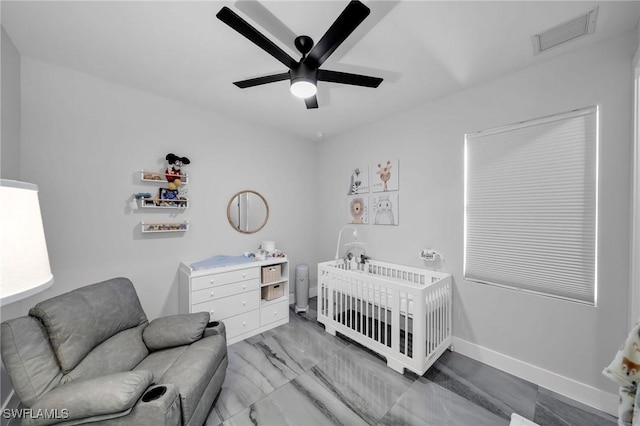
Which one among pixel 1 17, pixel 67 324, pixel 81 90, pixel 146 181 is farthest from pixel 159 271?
pixel 1 17

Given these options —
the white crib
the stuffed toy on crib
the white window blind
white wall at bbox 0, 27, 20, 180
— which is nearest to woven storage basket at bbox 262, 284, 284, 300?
the white crib

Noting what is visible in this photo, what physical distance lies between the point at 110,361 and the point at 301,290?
2.17m

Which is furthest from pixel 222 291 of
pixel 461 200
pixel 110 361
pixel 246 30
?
pixel 461 200

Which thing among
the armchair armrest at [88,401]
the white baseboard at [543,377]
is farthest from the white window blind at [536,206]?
the armchair armrest at [88,401]

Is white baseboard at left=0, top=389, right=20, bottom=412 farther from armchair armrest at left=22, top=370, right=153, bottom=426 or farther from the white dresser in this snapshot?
the white dresser

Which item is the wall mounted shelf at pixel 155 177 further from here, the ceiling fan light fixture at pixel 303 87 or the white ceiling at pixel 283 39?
the ceiling fan light fixture at pixel 303 87

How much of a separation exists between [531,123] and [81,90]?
3.89 m

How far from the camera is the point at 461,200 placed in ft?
7.88

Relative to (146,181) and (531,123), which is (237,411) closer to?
(146,181)

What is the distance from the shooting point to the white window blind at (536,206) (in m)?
1.79

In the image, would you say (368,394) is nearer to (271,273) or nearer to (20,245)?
(271,273)

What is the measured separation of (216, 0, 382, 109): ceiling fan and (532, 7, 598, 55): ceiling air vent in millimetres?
1184

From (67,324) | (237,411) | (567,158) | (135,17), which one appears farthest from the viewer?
(567,158)

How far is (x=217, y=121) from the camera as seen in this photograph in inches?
116
